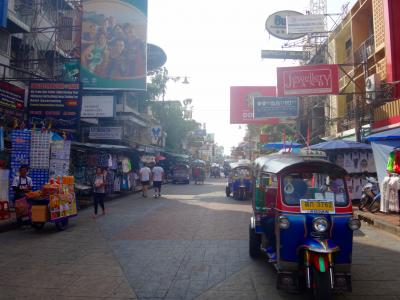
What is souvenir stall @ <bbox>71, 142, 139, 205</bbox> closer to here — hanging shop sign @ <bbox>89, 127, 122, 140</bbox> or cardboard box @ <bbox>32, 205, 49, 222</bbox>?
hanging shop sign @ <bbox>89, 127, 122, 140</bbox>

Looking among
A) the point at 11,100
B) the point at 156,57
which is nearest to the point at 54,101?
the point at 11,100

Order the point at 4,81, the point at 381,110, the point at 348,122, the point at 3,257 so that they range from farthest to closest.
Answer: the point at 348,122 → the point at 381,110 → the point at 4,81 → the point at 3,257

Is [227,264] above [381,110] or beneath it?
beneath

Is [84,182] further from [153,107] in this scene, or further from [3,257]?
[153,107]

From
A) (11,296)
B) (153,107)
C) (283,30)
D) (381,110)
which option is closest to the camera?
(11,296)

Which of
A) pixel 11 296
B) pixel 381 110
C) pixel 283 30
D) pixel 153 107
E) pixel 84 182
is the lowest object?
pixel 11 296

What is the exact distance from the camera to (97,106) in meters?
20.7

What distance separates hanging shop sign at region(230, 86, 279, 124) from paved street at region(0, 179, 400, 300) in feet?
60.2

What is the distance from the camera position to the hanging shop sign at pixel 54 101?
47.4ft

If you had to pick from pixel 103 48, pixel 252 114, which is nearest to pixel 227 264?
pixel 103 48

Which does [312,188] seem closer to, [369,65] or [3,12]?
[3,12]

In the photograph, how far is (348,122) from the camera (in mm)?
20203

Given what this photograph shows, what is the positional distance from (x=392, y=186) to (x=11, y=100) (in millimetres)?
13134

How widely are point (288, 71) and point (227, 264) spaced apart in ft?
42.3
